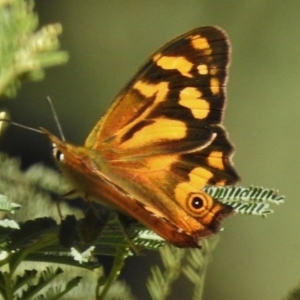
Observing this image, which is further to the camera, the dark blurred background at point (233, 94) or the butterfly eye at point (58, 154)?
the dark blurred background at point (233, 94)

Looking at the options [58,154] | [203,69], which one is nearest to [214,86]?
[203,69]

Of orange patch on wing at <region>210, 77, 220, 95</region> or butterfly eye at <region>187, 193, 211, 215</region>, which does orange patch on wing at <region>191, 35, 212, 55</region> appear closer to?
orange patch on wing at <region>210, 77, 220, 95</region>

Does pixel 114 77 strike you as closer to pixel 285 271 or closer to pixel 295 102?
pixel 295 102

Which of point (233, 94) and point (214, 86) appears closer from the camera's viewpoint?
point (214, 86)

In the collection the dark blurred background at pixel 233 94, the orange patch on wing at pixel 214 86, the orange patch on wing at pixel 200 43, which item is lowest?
the dark blurred background at pixel 233 94

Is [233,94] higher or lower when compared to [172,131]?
lower

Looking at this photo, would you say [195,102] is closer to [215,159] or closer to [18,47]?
[215,159]

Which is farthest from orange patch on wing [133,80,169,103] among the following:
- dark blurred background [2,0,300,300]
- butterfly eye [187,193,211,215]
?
dark blurred background [2,0,300,300]

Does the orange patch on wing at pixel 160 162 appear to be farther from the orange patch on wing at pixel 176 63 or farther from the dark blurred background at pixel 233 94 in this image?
the dark blurred background at pixel 233 94

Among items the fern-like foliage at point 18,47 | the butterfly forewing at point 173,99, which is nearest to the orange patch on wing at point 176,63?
the butterfly forewing at point 173,99
